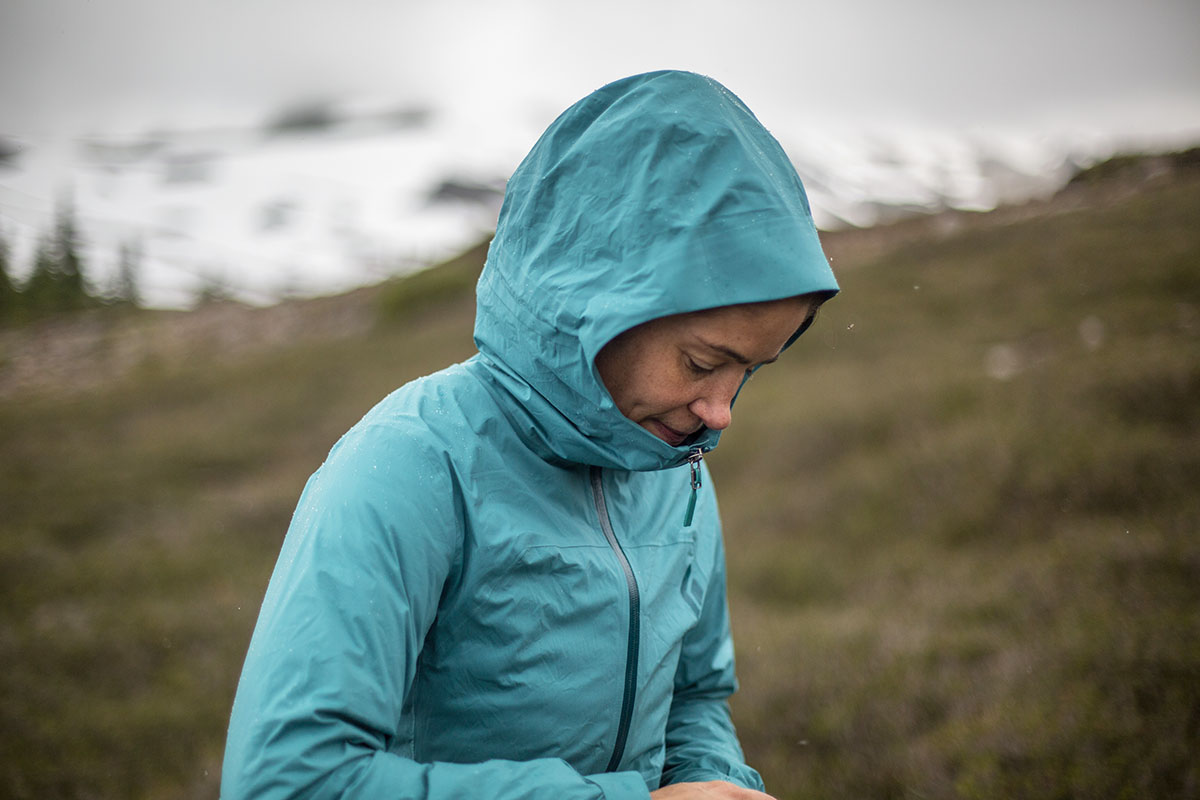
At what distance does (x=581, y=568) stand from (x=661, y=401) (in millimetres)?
376

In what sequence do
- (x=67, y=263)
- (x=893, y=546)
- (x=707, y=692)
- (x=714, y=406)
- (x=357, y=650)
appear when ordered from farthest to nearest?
(x=67, y=263) < (x=893, y=546) < (x=707, y=692) < (x=714, y=406) < (x=357, y=650)

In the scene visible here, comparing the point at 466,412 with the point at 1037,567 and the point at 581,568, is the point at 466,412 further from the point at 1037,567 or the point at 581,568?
the point at 1037,567

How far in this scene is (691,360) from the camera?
158cm

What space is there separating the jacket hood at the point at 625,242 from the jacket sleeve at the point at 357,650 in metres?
0.31

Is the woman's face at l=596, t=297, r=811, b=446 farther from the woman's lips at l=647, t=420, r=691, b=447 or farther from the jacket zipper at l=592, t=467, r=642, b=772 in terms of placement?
the jacket zipper at l=592, t=467, r=642, b=772

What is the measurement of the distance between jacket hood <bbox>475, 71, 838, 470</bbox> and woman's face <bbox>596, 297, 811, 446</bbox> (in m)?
0.06

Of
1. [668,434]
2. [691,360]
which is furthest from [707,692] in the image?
[691,360]

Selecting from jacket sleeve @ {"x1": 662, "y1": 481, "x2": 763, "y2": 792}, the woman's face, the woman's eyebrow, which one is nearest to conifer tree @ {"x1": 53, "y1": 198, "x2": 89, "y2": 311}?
jacket sleeve @ {"x1": 662, "y1": 481, "x2": 763, "y2": 792}

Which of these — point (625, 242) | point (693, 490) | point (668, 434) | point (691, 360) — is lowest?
point (693, 490)

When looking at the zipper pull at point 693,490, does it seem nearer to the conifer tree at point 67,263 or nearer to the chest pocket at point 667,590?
the chest pocket at point 667,590

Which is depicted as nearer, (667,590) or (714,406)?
(714,406)

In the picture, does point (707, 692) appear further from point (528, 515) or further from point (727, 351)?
point (727, 351)

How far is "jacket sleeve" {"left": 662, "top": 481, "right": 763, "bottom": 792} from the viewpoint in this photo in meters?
2.11

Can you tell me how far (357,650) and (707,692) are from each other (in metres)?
1.26
